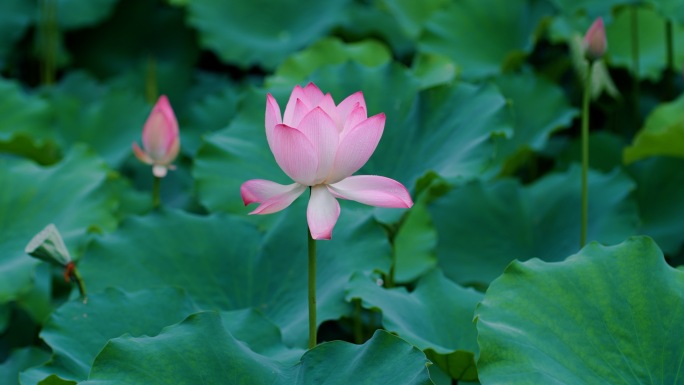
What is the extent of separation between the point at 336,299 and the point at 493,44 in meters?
1.38

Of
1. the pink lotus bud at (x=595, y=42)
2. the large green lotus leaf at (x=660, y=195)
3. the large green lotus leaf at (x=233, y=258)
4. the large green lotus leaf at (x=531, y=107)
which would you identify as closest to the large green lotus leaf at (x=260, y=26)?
the large green lotus leaf at (x=531, y=107)

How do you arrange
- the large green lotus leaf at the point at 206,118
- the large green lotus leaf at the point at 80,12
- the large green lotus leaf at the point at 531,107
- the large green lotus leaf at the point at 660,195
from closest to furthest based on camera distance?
the large green lotus leaf at the point at 660,195 < the large green lotus leaf at the point at 531,107 < the large green lotus leaf at the point at 206,118 < the large green lotus leaf at the point at 80,12

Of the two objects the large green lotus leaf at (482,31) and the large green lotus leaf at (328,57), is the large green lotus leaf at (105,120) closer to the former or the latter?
the large green lotus leaf at (328,57)

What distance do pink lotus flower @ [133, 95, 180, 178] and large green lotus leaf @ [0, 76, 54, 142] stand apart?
0.67 meters

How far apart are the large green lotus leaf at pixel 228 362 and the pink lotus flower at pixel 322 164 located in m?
0.16

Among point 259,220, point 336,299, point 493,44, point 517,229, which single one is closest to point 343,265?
point 336,299

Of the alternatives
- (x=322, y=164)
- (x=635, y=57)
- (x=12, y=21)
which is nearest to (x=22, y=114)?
(x=12, y=21)

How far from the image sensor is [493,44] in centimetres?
251

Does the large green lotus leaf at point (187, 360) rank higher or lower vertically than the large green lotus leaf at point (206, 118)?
higher

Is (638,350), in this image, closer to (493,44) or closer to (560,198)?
(560,198)

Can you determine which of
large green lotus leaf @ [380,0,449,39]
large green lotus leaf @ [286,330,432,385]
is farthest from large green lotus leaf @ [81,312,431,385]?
large green lotus leaf @ [380,0,449,39]

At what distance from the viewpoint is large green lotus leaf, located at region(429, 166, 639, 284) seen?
1.82 meters

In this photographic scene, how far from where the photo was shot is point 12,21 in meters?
2.91

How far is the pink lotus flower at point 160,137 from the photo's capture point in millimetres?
1656
